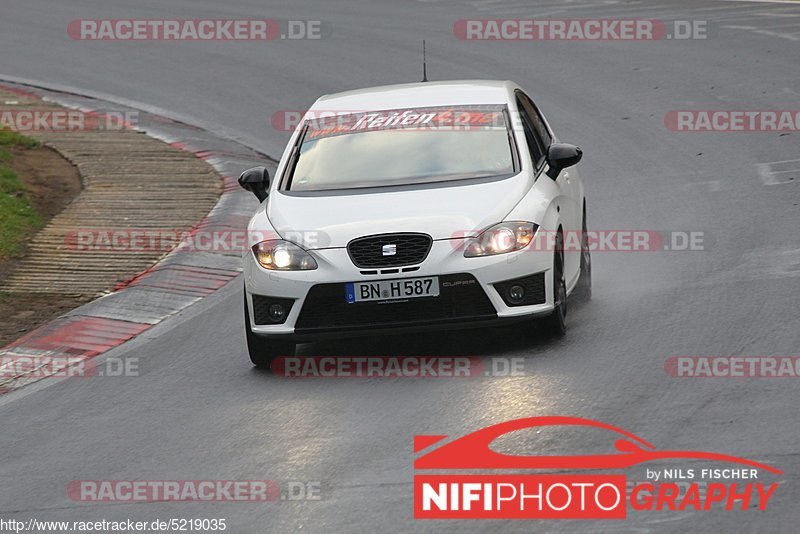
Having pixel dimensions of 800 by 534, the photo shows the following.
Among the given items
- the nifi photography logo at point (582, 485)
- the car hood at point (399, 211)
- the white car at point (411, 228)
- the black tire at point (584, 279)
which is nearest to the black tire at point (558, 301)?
the white car at point (411, 228)

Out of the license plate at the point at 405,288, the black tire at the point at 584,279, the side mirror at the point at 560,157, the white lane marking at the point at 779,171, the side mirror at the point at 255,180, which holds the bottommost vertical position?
the black tire at the point at 584,279

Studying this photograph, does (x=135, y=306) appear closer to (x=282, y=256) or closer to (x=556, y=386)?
(x=282, y=256)

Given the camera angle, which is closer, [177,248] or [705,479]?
[705,479]

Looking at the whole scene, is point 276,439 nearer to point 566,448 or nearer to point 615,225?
point 566,448

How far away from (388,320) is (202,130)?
Result: 32.8 ft

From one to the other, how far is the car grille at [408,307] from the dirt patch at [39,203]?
2.79 meters

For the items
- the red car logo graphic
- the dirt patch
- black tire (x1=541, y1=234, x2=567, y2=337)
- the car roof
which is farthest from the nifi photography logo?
the dirt patch

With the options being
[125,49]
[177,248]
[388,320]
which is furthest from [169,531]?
[125,49]

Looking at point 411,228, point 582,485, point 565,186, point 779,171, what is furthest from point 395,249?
point 779,171

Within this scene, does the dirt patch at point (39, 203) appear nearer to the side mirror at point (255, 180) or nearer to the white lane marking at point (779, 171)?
the side mirror at point (255, 180)

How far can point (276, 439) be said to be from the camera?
7.87 m

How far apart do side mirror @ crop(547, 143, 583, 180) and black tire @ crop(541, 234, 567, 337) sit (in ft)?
1.85

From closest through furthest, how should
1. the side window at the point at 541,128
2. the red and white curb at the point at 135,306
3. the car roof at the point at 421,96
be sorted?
1. the red and white curb at the point at 135,306
2. the car roof at the point at 421,96
3. the side window at the point at 541,128

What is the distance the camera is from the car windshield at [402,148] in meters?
9.86
